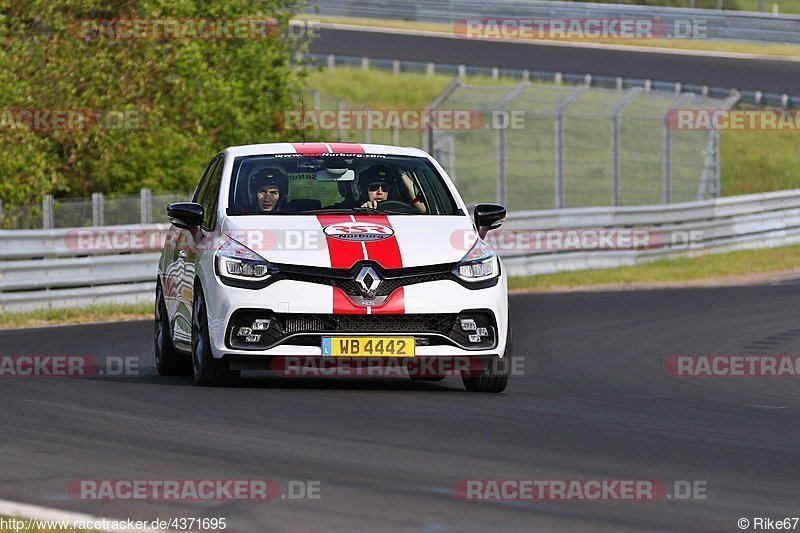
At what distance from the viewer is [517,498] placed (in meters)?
6.57

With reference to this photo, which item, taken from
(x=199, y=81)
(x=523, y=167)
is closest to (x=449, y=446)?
(x=199, y=81)

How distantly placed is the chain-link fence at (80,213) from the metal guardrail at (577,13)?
81.2ft

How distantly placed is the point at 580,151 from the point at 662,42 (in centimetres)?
921

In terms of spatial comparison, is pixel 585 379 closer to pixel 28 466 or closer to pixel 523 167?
pixel 28 466

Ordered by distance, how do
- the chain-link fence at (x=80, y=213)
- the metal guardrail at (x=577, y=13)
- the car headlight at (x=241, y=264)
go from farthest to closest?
the metal guardrail at (x=577, y=13) < the chain-link fence at (x=80, y=213) < the car headlight at (x=241, y=264)

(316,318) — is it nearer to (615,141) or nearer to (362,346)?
(362,346)

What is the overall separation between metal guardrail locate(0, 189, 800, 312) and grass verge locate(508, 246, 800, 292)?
1.04ft

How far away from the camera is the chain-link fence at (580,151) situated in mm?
26234

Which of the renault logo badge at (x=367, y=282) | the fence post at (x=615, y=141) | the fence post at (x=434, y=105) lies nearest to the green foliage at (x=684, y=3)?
the fence post at (x=615, y=141)

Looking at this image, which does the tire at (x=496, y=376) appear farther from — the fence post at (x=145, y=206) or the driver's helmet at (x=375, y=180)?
the fence post at (x=145, y=206)

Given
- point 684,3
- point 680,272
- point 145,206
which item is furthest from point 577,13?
point 145,206

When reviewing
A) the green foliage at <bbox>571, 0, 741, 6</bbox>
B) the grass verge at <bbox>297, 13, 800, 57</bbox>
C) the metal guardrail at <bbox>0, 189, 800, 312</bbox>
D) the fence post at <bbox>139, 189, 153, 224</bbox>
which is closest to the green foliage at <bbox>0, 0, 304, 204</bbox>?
the fence post at <bbox>139, 189, 153, 224</bbox>

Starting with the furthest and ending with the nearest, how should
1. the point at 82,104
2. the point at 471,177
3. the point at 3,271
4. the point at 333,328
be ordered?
1. the point at 471,177
2. the point at 82,104
3. the point at 3,271
4. the point at 333,328

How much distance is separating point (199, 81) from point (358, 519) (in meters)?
21.1
